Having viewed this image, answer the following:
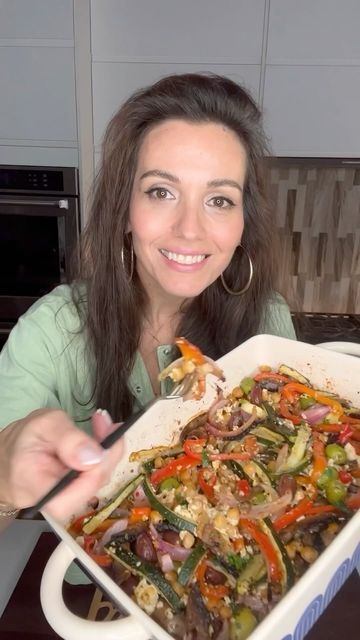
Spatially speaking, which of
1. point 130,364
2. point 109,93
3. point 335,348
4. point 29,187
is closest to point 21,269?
point 29,187

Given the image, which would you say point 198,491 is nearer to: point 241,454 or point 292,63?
point 241,454

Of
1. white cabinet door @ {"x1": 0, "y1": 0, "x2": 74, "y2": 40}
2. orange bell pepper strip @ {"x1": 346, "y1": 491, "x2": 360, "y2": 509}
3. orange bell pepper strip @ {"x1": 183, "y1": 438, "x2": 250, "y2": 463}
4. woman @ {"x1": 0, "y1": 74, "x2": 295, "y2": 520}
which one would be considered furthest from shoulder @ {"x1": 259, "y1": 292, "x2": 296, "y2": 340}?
white cabinet door @ {"x1": 0, "y1": 0, "x2": 74, "y2": 40}

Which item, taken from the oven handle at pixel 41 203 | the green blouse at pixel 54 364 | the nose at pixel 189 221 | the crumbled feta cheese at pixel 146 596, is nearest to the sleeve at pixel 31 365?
the green blouse at pixel 54 364

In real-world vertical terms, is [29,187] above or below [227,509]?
above

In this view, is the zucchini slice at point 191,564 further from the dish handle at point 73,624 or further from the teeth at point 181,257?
the teeth at point 181,257

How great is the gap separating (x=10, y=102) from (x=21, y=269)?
0.78 meters

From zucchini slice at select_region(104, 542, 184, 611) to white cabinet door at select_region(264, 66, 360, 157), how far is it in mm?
2127

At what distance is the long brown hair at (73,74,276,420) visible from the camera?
3.70ft

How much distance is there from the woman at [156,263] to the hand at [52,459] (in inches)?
16.9

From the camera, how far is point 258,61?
238cm

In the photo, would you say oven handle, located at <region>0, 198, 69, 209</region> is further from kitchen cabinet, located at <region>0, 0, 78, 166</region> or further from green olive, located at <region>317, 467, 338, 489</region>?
green olive, located at <region>317, 467, 338, 489</region>

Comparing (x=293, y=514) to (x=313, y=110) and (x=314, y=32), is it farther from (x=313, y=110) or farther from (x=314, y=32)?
(x=314, y=32)

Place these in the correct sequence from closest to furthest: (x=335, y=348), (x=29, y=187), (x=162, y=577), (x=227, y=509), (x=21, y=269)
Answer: (x=162, y=577)
(x=227, y=509)
(x=335, y=348)
(x=29, y=187)
(x=21, y=269)

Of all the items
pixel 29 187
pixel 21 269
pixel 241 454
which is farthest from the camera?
pixel 21 269
